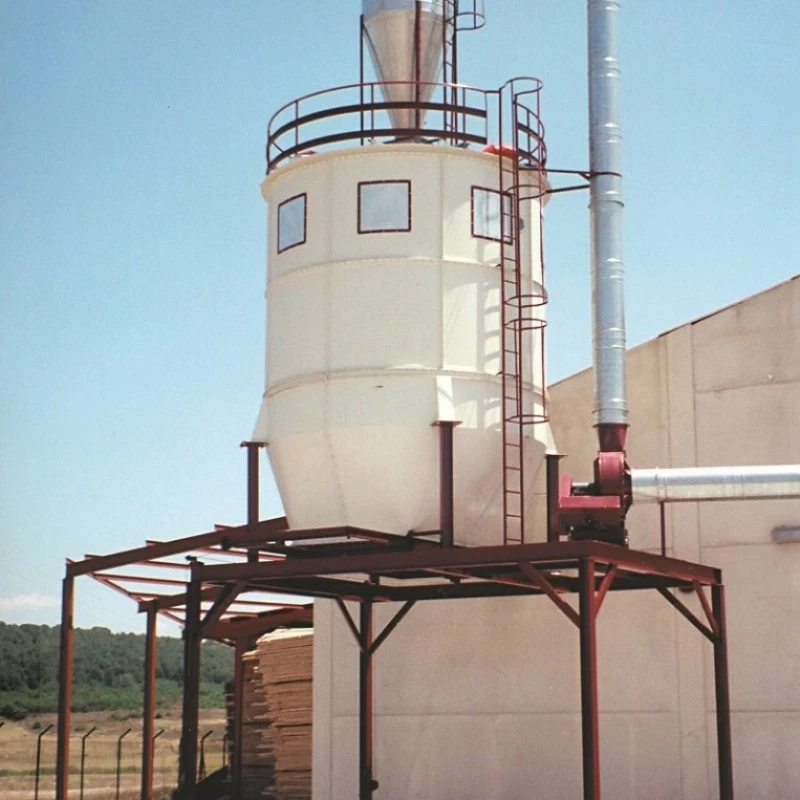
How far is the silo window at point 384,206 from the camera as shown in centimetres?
2319

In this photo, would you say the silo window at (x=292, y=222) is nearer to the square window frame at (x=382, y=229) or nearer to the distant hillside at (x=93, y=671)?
the square window frame at (x=382, y=229)

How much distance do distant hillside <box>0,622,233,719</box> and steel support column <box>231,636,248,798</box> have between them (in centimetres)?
5160

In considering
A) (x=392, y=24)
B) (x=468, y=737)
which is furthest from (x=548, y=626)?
(x=392, y=24)

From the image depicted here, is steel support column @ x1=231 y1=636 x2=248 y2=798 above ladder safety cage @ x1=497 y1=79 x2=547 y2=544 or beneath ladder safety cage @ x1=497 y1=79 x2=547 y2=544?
beneath

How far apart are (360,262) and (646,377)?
253 inches

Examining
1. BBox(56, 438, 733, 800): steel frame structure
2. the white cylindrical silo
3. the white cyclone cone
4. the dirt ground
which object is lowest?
the dirt ground

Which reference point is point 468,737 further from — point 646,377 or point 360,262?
point 360,262

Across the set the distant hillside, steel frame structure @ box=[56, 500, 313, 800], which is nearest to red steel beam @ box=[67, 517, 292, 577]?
steel frame structure @ box=[56, 500, 313, 800]

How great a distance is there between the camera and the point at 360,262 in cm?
2312

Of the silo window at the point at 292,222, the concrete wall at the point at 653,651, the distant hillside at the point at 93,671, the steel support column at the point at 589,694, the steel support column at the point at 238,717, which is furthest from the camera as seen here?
the distant hillside at the point at 93,671

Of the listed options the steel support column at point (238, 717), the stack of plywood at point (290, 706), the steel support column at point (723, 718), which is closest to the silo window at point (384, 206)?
the steel support column at point (723, 718)

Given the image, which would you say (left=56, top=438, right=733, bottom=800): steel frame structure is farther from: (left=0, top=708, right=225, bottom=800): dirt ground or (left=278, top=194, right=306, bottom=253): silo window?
(left=0, top=708, right=225, bottom=800): dirt ground

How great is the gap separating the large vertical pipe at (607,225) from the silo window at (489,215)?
1.50 meters

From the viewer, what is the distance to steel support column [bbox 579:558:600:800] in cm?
1948
